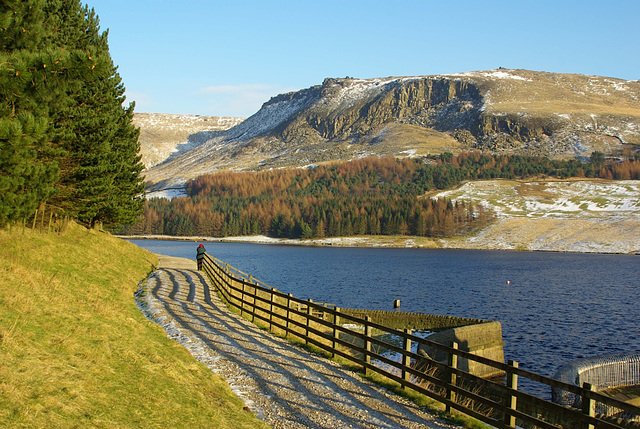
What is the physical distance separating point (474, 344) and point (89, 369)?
70.1ft

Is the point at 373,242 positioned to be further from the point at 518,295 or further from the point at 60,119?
the point at 60,119

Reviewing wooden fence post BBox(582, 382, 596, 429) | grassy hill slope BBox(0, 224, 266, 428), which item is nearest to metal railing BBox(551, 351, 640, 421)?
wooden fence post BBox(582, 382, 596, 429)

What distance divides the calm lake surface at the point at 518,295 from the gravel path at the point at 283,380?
1745 cm

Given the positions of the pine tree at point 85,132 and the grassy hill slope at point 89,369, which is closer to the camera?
the grassy hill slope at point 89,369

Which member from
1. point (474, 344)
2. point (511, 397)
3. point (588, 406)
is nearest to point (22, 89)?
point (511, 397)

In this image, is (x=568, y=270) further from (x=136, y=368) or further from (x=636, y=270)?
(x=136, y=368)

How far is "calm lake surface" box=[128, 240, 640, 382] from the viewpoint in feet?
112

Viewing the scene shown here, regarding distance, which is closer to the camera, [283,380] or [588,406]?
[588,406]

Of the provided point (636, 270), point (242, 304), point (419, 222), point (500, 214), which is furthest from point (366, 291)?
point (500, 214)

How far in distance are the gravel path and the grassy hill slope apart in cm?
72

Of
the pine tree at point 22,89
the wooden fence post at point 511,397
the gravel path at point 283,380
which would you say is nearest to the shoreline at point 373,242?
the gravel path at point 283,380

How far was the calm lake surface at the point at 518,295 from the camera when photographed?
34062 millimetres

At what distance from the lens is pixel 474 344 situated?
2652cm

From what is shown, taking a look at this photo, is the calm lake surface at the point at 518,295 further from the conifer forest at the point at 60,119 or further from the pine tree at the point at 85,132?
the pine tree at the point at 85,132
